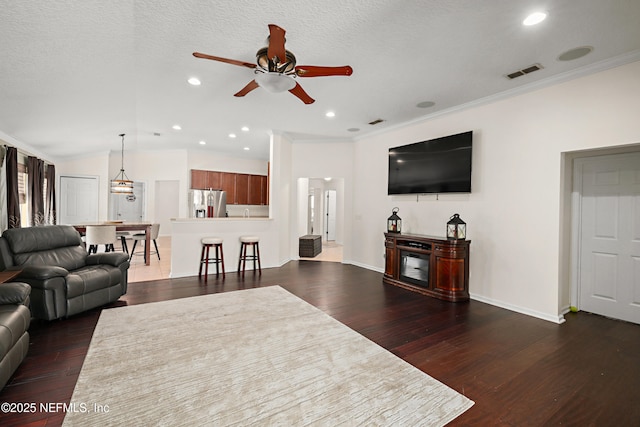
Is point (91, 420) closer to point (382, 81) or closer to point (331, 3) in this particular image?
point (331, 3)

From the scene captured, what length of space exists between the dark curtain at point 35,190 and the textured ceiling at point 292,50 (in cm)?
184

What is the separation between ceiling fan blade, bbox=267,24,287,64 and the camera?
6.87 ft

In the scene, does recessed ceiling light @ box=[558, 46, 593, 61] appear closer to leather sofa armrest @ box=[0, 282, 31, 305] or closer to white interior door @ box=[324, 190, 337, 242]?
leather sofa armrest @ box=[0, 282, 31, 305]

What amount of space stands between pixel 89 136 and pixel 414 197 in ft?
22.8

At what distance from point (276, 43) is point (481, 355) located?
319 centimetres

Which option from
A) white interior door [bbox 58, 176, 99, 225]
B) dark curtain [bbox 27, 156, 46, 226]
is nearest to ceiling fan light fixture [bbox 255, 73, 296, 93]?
dark curtain [bbox 27, 156, 46, 226]

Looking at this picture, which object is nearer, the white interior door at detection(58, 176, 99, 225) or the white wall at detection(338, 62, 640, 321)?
the white wall at detection(338, 62, 640, 321)

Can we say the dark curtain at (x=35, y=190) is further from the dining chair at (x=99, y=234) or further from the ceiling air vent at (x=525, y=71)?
the ceiling air vent at (x=525, y=71)

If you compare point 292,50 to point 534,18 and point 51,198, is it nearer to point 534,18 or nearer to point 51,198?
point 534,18

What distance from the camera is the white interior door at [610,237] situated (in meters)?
3.26

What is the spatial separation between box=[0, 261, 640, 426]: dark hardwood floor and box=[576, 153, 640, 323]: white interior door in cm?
26

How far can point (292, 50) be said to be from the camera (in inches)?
109

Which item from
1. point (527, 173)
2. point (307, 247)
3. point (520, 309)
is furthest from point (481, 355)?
point (307, 247)

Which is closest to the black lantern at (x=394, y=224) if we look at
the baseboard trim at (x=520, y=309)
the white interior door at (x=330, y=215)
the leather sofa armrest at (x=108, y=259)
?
the baseboard trim at (x=520, y=309)
